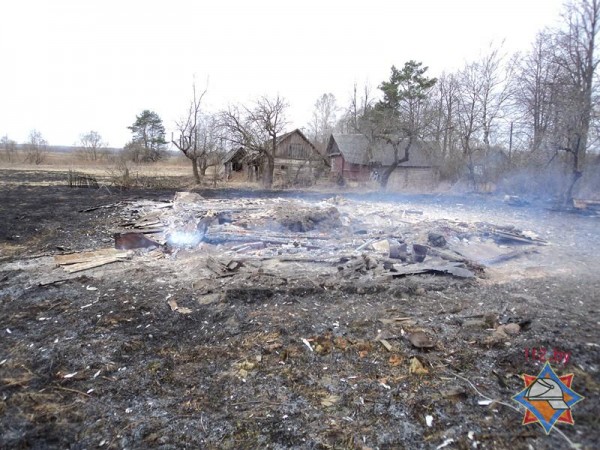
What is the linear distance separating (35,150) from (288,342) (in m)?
55.0

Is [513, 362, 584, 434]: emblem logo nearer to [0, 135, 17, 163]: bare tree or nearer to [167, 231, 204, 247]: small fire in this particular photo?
[167, 231, 204, 247]: small fire

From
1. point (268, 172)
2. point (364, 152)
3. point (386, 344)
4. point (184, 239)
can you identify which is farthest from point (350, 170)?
point (386, 344)

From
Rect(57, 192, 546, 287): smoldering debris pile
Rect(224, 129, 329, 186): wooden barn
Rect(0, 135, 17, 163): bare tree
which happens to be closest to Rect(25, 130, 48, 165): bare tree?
Rect(0, 135, 17, 163): bare tree

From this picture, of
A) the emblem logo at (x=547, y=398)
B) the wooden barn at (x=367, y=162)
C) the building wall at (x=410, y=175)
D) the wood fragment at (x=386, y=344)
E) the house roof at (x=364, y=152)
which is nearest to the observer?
the emblem logo at (x=547, y=398)

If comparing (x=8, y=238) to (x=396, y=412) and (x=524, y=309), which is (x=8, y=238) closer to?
(x=396, y=412)

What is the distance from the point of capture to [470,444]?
2.55 meters

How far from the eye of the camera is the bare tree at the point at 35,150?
4422cm

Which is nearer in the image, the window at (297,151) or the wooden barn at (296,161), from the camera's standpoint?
the wooden barn at (296,161)

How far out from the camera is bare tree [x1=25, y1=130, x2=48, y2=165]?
145ft

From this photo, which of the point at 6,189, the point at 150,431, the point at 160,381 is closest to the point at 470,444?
the point at 150,431

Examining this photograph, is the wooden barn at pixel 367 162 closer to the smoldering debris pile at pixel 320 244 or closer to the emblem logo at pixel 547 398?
the smoldering debris pile at pixel 320 244

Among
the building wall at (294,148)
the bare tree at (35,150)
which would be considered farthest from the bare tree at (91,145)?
the building wall at (294,148)

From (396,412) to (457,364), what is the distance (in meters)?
1.03

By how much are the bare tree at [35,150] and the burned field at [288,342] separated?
4576 cm
